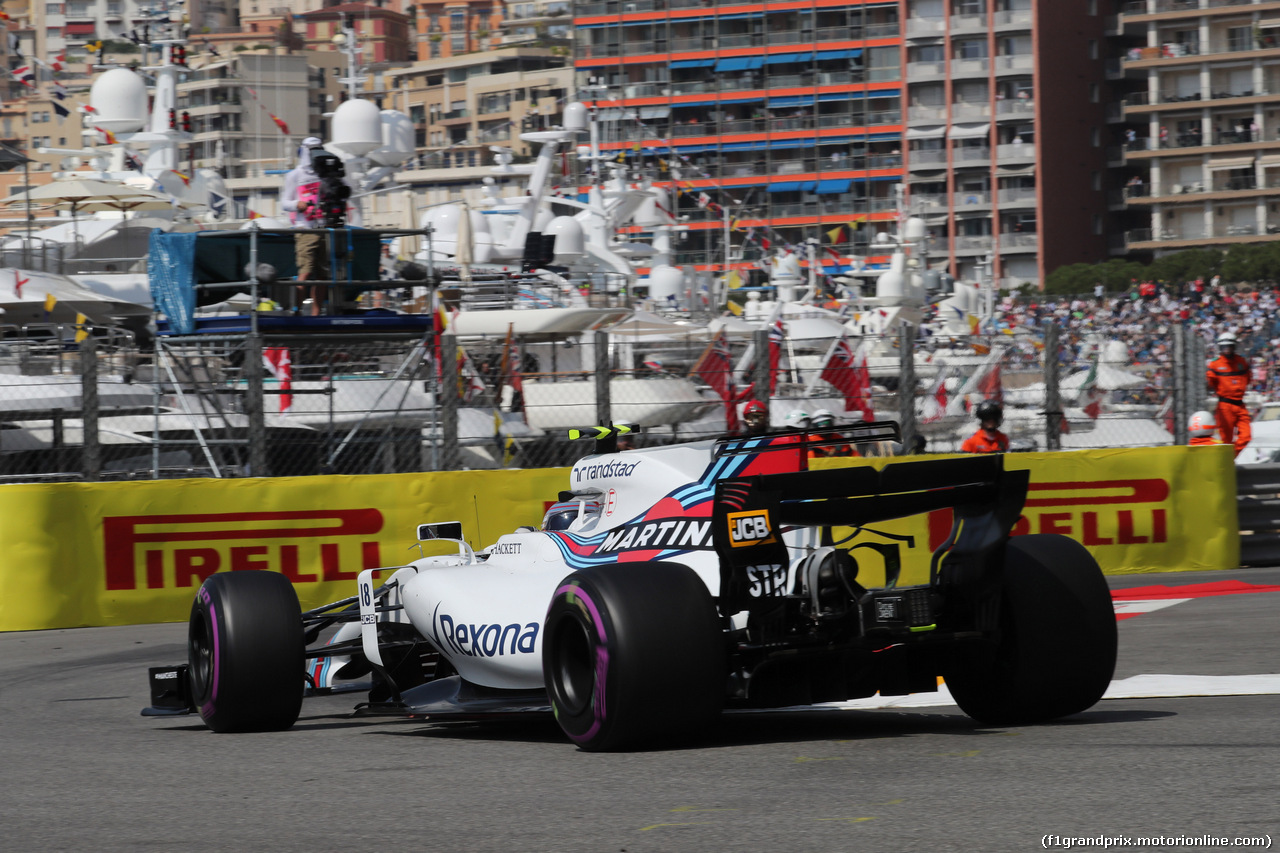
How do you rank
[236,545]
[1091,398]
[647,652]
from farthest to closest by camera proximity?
[1091,398] → [236,545] → [647,652]

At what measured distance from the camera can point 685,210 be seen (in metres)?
79.4

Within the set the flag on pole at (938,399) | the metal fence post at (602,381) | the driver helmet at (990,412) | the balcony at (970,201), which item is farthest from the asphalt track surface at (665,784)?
the balcony at (970,201)

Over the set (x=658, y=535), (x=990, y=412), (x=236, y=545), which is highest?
(x=990, y=412)

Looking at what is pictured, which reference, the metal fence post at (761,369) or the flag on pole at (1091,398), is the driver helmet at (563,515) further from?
the flag on pole at (1091,398)

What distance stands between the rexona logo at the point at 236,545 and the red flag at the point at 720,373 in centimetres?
337

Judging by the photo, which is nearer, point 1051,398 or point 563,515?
point 563,515

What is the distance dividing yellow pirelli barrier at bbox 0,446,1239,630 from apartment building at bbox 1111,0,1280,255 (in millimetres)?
64272

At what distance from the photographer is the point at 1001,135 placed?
77.7m

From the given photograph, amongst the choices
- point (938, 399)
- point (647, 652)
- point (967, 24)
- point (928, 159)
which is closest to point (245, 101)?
point (928, 159)

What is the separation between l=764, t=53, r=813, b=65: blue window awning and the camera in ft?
268

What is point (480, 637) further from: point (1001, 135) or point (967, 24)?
point (967, 24)

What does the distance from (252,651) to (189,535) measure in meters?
6.01

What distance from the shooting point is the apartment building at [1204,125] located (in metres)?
73.5

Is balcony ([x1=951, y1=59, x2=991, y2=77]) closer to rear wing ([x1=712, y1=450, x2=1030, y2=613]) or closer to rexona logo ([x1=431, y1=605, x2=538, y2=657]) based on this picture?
rexona logo ([x1=431, y1=605, x2=538, y2=657])
